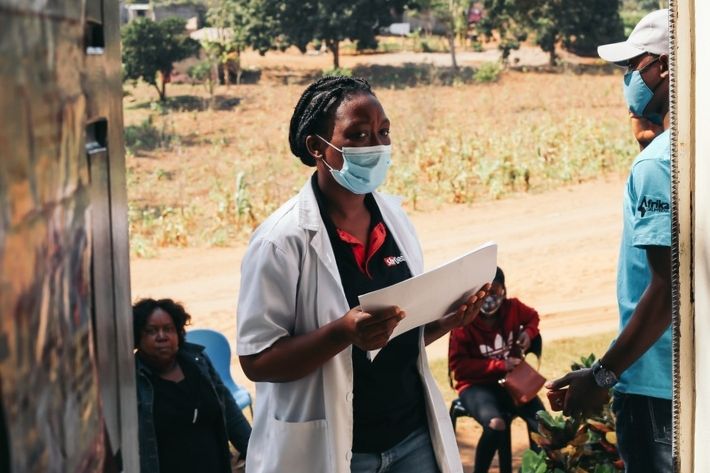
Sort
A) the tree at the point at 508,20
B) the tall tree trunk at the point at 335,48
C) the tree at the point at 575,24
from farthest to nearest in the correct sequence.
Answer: the tree at the point at 508,20
the tree at the point at 575,24
the tall tree trunk at the point at 335,48

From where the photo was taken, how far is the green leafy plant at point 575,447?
484 cm

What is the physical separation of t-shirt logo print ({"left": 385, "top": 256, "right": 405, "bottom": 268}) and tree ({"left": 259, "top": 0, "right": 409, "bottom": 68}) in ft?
65.9

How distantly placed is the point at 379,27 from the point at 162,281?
13848 mm

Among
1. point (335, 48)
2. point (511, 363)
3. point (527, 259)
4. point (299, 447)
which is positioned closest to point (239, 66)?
point (335, 48)

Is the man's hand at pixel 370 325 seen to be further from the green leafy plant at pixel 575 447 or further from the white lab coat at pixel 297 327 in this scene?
the green leafy plant at pixel 575 447

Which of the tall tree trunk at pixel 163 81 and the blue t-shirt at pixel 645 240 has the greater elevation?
the tall tree trunk at pixel 163 81

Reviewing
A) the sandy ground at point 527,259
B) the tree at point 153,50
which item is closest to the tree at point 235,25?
the tree at point 153,50

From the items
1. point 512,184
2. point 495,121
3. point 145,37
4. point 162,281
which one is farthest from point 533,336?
point 145,37

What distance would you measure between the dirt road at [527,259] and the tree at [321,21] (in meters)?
8.86

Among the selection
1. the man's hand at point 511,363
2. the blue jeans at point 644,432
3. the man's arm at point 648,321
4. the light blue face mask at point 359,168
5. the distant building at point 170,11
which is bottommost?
the man's hand at point 511,363

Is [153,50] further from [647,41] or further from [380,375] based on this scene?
[380,375]

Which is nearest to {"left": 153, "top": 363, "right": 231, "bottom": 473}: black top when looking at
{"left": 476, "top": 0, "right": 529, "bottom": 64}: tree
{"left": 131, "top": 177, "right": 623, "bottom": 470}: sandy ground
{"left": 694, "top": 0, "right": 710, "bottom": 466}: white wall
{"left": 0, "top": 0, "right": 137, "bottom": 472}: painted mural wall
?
{"left": 694, "top": 0, "right": 710, "bottom": 466}: white wall

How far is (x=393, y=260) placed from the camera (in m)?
3.03

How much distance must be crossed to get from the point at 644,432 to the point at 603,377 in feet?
0.61
